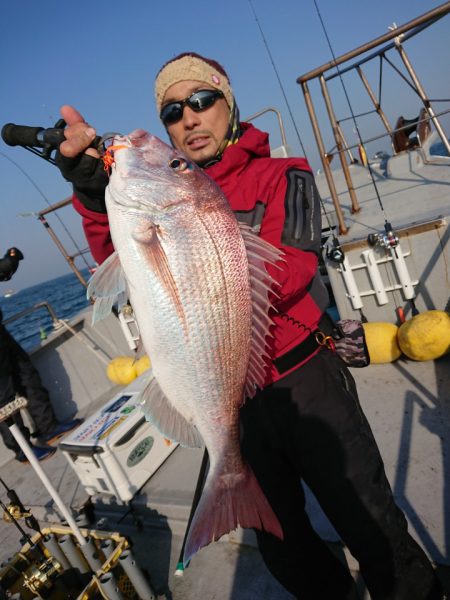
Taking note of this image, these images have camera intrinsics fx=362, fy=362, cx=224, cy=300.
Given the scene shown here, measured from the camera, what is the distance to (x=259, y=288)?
1.50m

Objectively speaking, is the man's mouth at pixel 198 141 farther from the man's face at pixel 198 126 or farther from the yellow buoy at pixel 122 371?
the yellow buoy at pixel 122 371

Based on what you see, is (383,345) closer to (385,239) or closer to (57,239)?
(385,239)

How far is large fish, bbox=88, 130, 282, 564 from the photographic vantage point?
4.74ft

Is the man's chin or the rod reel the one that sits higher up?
the man's chin

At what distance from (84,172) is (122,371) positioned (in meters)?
4.91

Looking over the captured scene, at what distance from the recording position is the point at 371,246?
4.26 metres

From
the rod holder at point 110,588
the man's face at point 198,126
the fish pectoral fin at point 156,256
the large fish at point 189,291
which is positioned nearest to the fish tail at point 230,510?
the large fish at point 189,291

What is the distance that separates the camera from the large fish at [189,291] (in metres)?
1.44

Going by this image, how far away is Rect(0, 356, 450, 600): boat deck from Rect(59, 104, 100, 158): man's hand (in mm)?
2753

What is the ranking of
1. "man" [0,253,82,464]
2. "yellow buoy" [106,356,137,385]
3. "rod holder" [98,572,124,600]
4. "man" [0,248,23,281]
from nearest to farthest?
1. "rod holder" [98,572,124,600]
2. "man" [0,248,23,281]
3. "man" [0,253,82,464]
4. "yellow buoy" [106,356,137,385]

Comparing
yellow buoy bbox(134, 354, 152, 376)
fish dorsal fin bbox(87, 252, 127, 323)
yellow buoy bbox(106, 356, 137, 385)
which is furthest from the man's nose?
yellow buoy bbox(106, 356, 137, 385)

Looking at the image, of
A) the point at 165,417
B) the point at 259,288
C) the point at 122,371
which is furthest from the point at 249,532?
the point at 122,371

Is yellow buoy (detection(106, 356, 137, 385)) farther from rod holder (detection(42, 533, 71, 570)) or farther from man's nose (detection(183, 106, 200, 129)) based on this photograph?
man's nose (detection(183, 106, 200, 129))

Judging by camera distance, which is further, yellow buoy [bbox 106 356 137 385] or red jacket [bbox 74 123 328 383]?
yellow buoy [bbox 106 356 137 385]
